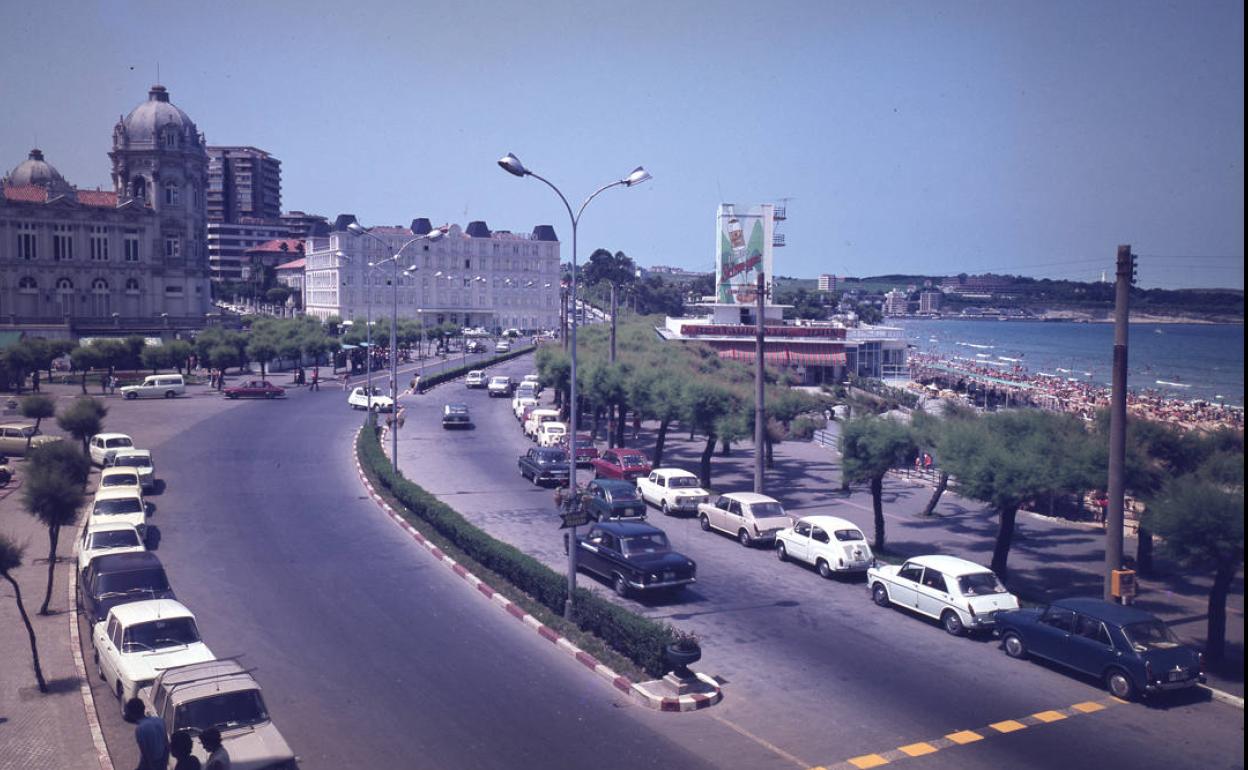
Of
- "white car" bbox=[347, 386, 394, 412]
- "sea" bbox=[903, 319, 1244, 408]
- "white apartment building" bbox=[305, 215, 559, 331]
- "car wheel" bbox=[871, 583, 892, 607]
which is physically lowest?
"sea" bbox=[903, 319, 1244, 408]

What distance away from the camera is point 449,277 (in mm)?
131625

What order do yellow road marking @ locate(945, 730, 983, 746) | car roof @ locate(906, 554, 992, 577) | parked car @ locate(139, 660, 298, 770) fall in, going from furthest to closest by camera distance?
car roof @ locate(906, 554, 992, 577)
yellow road marking @ locate(945, 730, 983, 746)
parked car @ locate(139, 660, 298, 770)

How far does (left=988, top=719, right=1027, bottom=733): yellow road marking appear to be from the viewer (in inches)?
460

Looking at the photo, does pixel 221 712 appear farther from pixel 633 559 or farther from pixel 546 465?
pixel 546 465

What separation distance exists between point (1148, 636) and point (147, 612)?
50.3 ft

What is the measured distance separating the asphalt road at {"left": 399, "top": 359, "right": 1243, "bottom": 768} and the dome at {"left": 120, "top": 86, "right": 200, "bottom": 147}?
8174 cm

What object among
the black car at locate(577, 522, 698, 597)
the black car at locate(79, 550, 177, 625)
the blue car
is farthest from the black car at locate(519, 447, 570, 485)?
the blue car

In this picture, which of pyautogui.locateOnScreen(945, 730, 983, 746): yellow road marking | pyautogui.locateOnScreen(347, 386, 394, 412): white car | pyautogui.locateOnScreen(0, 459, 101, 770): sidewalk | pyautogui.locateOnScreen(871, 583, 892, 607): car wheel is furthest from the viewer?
pyautogui.locateOnScreen(347, 386, 394, 412): white car

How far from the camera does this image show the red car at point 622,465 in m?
A: 30.4

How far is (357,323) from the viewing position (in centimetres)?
8894

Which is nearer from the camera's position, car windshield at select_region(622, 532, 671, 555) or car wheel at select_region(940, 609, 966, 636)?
car wheel at select_region(940, 609, 966, 636)

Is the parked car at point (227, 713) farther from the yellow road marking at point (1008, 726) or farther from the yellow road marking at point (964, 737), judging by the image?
the yellow road marking at point (1008, 726)

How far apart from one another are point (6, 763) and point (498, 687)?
612cm

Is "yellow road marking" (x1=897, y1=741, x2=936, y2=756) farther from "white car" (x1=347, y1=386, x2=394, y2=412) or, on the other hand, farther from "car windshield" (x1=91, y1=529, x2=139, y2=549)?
"white car" (x1=347, y1=386, x2=394, y2=412)
